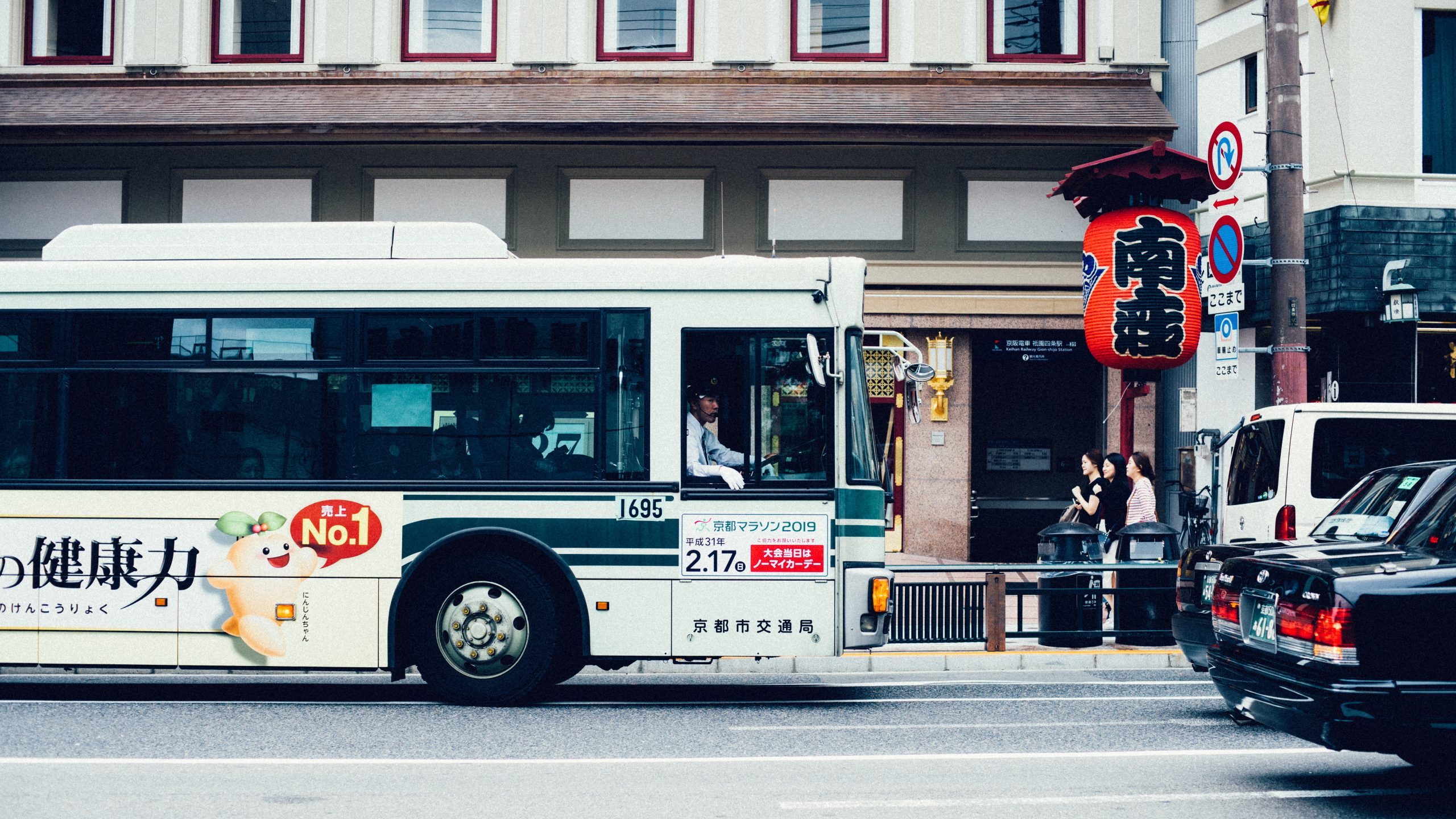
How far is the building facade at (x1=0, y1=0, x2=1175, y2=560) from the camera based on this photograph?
59.6 ft

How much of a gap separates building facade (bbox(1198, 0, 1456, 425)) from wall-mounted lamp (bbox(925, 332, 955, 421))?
4590 mm

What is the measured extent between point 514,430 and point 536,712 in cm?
185

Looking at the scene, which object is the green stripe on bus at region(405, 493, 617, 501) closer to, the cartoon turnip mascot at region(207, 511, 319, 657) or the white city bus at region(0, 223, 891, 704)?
the white city bus at region(0, 223, 891, 704)

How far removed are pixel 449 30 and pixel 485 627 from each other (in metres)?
12.2

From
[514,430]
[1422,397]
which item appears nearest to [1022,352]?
[1422,397]

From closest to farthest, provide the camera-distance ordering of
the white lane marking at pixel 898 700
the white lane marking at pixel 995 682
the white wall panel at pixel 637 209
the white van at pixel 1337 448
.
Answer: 1. the white lane marking at pixel 898 700
2. the white lane marking at pixel 995 682
3. the white van at pixel 1337 448
4. the white wall panel at pixel 637 209

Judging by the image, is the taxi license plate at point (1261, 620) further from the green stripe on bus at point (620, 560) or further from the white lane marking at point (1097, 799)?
the green stripe on bus at point (620, 560)

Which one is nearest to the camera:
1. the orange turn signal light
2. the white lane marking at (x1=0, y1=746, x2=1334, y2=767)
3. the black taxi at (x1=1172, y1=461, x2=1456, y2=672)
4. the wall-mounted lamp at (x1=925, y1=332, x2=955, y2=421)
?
the black taxi at (x1=1172, y1=461, x2=1456, y2=672)

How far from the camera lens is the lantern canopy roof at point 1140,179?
1523 centimetres

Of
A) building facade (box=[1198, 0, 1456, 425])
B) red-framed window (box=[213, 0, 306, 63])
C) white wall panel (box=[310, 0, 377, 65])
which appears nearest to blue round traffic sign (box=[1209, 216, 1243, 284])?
building facade (box=[1198, 0, 1456, 425])

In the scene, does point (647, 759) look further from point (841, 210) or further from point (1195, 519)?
point (841, 210)

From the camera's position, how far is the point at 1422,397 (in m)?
15.6

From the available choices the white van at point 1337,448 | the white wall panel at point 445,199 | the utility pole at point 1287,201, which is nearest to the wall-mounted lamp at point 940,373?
the white wall panel at point 445,199

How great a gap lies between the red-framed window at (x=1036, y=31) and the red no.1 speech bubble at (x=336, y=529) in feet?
41.8
